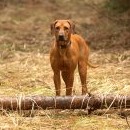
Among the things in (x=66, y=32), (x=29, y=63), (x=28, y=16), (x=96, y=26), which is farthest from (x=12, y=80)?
(x=28, y=16)

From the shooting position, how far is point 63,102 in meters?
7.99

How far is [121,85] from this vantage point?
992cm

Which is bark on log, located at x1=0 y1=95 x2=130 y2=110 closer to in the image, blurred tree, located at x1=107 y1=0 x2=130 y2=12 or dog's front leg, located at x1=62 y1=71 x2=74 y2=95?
dog's front leg, located at x1=62 y1=71 x2=74 y2=95

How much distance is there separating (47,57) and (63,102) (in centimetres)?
546

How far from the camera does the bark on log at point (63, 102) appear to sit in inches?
314

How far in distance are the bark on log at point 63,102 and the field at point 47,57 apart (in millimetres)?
134

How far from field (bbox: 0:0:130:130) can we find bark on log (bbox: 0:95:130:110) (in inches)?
5.3

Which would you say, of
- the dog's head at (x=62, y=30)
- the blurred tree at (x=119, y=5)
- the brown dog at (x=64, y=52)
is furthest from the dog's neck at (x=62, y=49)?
the blurred tree at (x=119, y=5)

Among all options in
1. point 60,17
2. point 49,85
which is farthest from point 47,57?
point 60,17

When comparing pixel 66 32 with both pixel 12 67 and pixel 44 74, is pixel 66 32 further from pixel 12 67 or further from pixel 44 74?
pixel 12 67

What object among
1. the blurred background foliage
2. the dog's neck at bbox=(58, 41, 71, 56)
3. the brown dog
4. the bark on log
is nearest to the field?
the blurred background foliage

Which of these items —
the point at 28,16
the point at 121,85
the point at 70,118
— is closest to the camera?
the point at 70,118

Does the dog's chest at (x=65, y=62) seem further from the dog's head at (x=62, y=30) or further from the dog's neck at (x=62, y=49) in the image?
the dog's head at (x=62, y=30)

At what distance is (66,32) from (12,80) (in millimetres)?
2890
